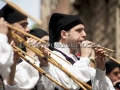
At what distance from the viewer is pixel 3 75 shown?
15.6 feet

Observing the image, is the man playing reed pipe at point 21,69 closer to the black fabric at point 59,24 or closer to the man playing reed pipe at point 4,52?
the black fabric at point 59,24

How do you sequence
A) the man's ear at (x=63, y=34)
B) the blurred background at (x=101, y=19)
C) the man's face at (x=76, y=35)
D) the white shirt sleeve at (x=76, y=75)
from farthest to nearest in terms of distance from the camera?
1. the blurred background at (x=101, y=19)
2. the man's ear at (x=63, y=34)
3. the man's face at (x=76, y=35)
4. the white shirt sleeve at (x=76, y=75)

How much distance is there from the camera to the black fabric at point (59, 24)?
6477 millimetres

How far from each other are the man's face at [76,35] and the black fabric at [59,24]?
0.07 m

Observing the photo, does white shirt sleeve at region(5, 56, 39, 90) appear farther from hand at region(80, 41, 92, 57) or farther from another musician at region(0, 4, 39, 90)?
hand at region(80, 41, 92, 57)

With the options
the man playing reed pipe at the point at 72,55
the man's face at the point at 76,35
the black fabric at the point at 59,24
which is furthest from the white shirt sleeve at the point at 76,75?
the black fabric at the point at 59,24

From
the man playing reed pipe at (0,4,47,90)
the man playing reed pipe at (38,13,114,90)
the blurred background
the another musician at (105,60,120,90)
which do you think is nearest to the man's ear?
the man playing reed pipe at (38,13,114,90)

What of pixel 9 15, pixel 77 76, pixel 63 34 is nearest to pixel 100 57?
pixel 77 76

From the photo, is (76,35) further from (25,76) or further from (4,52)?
(4,52)

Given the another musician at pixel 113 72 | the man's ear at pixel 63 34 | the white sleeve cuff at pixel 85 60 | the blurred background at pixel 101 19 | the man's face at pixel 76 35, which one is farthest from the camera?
the blurred background at pixel 101 19

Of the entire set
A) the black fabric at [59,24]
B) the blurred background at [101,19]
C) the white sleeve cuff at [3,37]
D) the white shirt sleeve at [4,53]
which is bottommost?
the blurred background at [101,19]

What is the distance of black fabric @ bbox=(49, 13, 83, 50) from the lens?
21.2ft

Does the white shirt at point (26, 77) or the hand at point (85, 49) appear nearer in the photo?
the white shirt at point (26, 77)

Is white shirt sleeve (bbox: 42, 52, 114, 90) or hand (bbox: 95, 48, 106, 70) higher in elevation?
hand (bbox: 95, 48, 106, 70)
